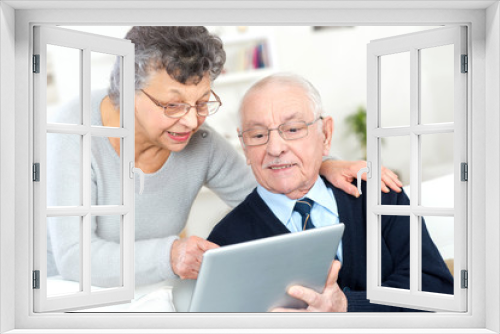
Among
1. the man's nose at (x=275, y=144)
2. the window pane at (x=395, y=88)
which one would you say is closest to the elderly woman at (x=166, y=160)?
the man's nose at (x=275, y=144)

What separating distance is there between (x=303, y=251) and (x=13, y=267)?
4.80 ft

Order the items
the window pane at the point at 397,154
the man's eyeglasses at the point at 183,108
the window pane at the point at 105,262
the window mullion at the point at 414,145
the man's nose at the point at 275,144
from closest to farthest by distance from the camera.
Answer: the window mullion at the point at 414,145 → the window pane at the point at 105,262 → the man's eyeglasses at the point at 183,108 → the man's nose at the point at 275,144 → the window pane at the point at 397,154

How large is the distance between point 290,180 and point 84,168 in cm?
174

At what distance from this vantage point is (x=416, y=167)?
98.3 inches

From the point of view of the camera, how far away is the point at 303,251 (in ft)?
9.62

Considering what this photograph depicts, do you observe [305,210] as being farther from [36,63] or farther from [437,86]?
[437,86]

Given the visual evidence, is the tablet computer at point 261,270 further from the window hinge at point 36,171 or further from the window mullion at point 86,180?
the window hinge at point 36,171

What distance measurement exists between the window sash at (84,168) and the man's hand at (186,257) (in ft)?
3.62

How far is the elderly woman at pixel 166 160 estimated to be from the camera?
3318 millimetres

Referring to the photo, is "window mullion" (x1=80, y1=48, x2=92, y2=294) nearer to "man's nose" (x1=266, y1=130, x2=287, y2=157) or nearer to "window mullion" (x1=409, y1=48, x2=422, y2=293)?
"window mullion" (x1=409, y1=48, x2=422, y2=293)

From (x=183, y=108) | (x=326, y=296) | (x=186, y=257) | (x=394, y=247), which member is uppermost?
(x=183, y=108)

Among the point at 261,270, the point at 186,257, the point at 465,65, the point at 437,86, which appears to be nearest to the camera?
the point at 465,65

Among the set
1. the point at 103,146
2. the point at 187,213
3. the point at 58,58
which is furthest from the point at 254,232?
the point at 58,58

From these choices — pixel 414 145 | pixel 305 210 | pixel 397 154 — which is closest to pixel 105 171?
pixel 305 210
